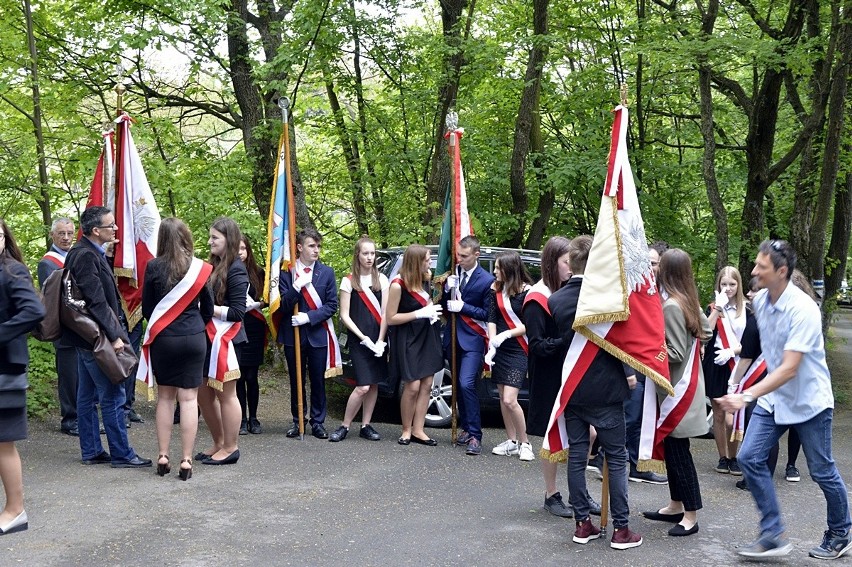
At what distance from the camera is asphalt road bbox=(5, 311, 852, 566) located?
5754 millimetres

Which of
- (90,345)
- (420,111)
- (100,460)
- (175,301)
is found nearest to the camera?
(90,345)

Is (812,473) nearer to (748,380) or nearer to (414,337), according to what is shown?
(748,380)

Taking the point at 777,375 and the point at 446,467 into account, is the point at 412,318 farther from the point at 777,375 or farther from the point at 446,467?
the point at 777,375

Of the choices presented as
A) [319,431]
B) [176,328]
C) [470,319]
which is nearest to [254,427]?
[319,431]

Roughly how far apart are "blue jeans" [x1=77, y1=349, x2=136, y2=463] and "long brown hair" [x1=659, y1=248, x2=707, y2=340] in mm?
4249

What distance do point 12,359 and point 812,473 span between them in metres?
4.79

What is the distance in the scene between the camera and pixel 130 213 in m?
8.87

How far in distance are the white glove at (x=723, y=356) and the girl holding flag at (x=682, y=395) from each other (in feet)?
5.27

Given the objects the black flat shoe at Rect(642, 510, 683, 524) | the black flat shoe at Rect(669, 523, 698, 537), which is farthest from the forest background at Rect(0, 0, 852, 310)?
the black flat shoe at Rect(669, 523, 698, 537)

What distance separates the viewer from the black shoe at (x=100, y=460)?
7.84m

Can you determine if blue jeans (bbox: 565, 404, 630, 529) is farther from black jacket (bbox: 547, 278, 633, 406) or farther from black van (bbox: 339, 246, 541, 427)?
black van (bbox: 339, 246, 541, 427)

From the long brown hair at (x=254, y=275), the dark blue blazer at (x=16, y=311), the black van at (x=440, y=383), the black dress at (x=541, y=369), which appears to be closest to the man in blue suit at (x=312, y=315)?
the long brown hair at (x=254, y=275)

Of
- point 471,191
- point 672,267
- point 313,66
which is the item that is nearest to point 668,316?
point 672,267

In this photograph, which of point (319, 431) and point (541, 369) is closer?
point (541, 369)
